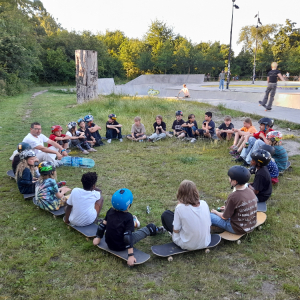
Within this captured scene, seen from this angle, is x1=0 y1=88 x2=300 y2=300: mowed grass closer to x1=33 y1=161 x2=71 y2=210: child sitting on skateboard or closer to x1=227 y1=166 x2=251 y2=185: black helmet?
x1=33 y1=161 x2=71 y2=210: child sitting on skateboard

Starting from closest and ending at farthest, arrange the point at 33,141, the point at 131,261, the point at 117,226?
the point at 131,261 → the point at 117,226 → the point at 33,141

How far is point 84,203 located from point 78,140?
480 centimetres

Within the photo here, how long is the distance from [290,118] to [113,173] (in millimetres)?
8343

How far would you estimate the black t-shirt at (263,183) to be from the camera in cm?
471

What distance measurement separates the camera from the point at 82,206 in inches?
163

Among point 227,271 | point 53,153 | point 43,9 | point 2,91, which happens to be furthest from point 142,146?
point 43,9

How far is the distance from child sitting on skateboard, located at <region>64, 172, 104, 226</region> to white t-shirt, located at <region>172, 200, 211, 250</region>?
1.31 m

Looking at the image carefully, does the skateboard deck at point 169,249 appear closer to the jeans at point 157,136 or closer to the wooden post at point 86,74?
the jeans at point 157,136

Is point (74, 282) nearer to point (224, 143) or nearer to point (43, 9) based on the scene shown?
point (224, 143)

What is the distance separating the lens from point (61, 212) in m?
4.68

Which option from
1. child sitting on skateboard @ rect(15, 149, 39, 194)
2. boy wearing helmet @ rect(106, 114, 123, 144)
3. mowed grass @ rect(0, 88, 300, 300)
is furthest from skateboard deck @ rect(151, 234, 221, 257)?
boy wearing helmet @ rect(106, 114, 123, 144)

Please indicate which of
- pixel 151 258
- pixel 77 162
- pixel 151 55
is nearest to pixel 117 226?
pixel 151 258

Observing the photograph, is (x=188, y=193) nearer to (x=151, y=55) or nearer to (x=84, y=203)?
(x=84, y=203)

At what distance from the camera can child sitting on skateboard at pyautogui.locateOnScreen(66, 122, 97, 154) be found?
330 inches
